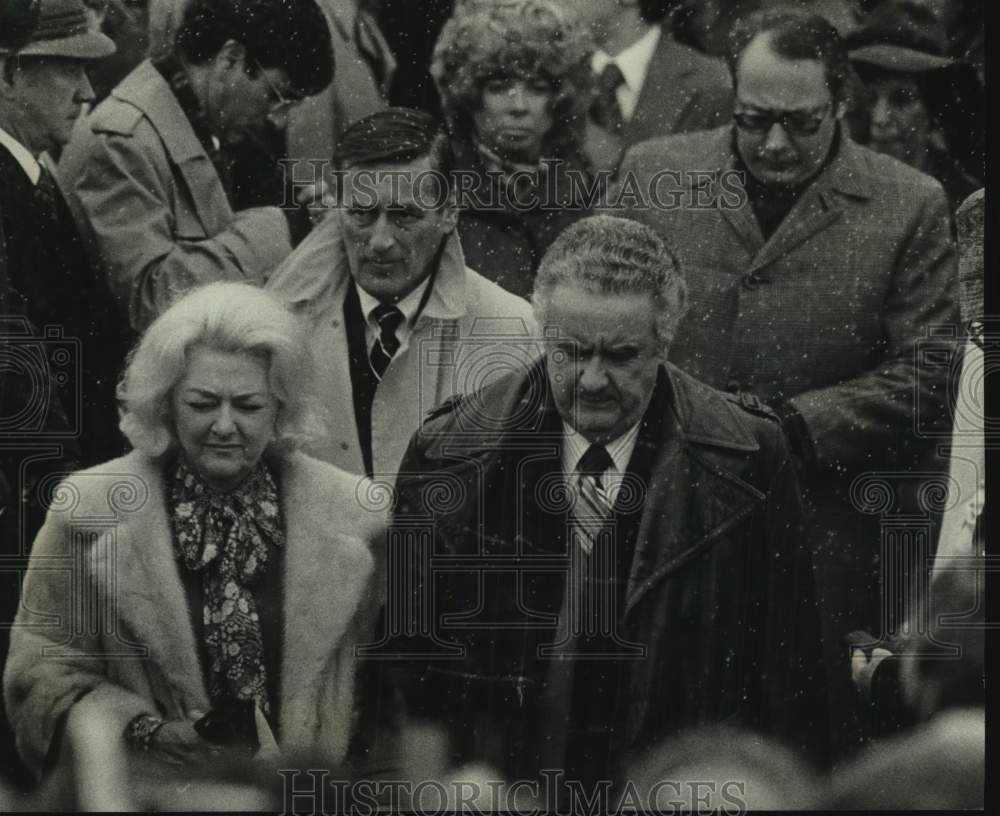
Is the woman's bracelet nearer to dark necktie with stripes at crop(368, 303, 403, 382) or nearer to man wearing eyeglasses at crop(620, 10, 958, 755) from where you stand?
dark necktie with stripes at crop(368, 303, 403, 382)

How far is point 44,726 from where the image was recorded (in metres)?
5.25

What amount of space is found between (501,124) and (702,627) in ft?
5.40

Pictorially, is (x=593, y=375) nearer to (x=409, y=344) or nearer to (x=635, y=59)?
(x=409, y=344)

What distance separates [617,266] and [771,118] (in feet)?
2.18

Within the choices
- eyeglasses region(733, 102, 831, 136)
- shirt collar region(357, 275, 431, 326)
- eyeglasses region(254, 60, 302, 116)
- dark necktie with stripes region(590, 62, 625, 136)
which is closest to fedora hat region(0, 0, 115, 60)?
eyeglasses region(254, 60, 302, 116)

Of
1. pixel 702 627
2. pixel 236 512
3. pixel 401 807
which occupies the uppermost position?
pixel 236 512

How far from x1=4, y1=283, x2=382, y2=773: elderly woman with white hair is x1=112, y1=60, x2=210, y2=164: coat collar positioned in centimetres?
44

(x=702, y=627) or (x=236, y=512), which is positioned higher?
(x=236, y=512)

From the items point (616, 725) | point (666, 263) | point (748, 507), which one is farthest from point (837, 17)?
point (616, 725)

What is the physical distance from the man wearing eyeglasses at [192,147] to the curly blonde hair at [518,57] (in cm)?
38

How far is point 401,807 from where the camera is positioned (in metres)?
5.30

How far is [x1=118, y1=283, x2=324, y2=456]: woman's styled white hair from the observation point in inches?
203

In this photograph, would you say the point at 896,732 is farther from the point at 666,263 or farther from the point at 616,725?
the point at 666,263

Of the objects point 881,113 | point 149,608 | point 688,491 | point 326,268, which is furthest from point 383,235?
point 881,113
